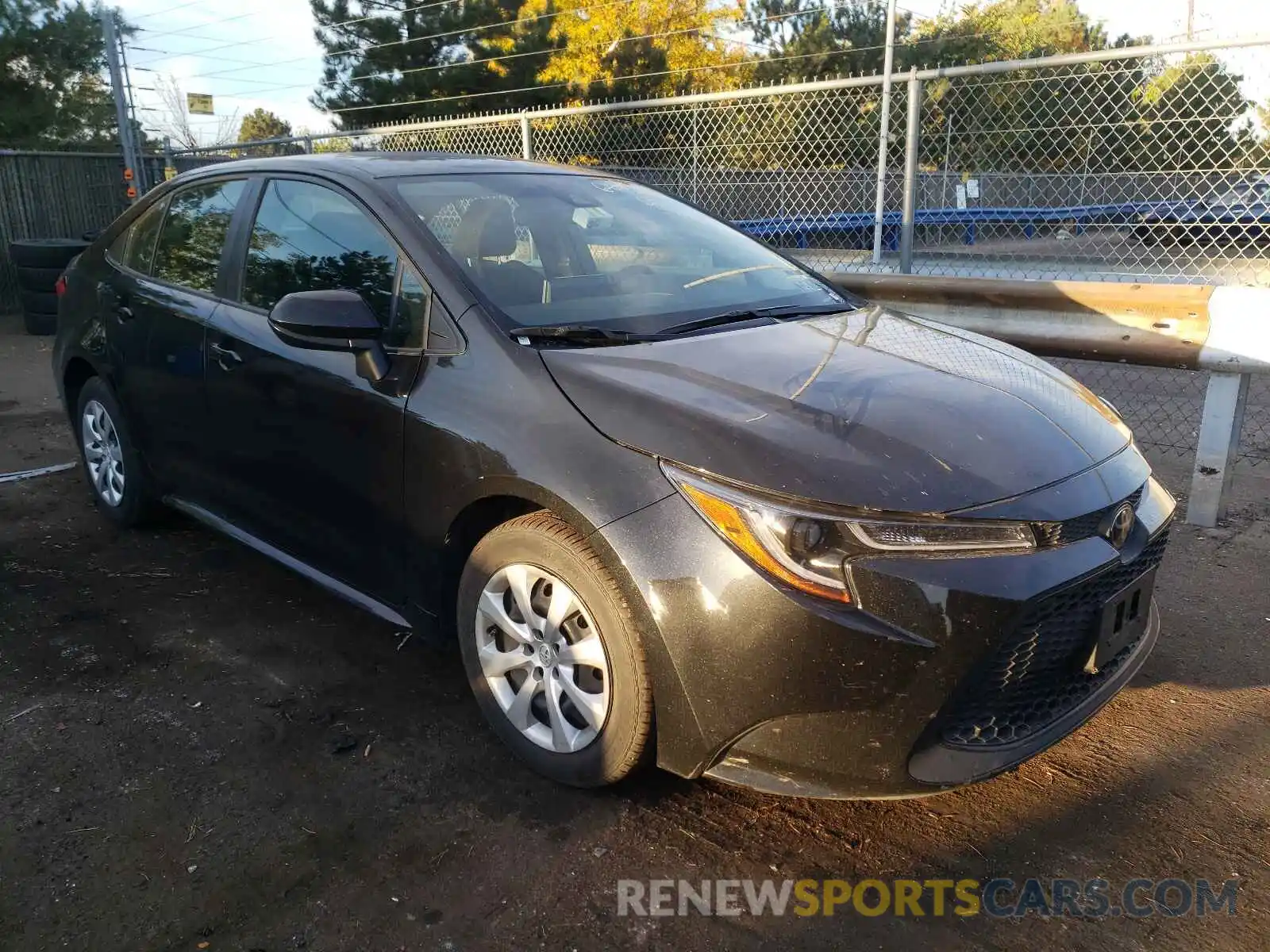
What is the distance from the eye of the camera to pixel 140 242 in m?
4.31

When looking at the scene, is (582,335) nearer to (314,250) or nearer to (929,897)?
(314,250)

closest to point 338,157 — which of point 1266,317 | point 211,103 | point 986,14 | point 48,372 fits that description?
point 1266,317

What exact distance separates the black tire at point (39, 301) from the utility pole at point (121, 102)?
4.60 ft

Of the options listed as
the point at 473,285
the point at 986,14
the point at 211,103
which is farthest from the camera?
the point at 986,14

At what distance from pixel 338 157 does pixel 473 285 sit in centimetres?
108

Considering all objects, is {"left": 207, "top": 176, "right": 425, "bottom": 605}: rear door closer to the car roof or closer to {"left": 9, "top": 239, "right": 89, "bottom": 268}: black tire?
the car roof

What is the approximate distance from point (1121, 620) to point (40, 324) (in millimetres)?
11381

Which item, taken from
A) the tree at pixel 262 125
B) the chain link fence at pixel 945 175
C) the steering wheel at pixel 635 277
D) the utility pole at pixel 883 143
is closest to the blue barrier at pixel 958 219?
the chain link fence at pixel 945 175

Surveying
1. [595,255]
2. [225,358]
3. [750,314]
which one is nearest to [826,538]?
[750,314]

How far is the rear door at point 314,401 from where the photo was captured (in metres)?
2.93

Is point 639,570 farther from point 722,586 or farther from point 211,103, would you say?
point 211,103

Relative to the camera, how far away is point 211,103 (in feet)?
45.6

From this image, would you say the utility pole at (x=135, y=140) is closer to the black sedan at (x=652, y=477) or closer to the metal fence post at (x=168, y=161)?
the metal fence post at (x=168, y=161)

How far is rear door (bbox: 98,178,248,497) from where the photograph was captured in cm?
372
